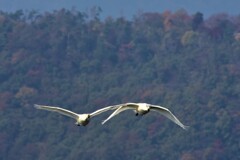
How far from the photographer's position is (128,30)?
144 metres

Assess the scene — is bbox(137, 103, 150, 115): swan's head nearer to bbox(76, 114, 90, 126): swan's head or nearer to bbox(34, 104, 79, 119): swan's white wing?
bbox(76, 114, 90, 126): swan's head

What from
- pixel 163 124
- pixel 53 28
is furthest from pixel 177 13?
pixel 163 124

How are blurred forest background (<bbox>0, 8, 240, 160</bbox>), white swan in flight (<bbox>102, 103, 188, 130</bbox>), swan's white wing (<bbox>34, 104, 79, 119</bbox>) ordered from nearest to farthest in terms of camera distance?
swan's white wing (<bbox>34, 104, 79, 119</bbox>), white swan in flight (<bbox>102, 103, 188, 130</bbox>), blurred forest background (<bbox>0, 8, 240, 160</bbox>)

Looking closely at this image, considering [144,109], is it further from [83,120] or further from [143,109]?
[83,120]

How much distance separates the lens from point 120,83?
119 metres

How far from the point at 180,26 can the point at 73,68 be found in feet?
50.9

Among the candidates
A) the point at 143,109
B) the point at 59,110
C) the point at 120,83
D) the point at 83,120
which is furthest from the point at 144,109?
the point at 120,83

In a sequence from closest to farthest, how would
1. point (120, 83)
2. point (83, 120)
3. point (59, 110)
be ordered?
point (59, 110) < point (83, 120) < point (120, 83)

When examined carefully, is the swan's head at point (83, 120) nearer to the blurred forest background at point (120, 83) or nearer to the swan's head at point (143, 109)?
the swan's head at point (143, 109)

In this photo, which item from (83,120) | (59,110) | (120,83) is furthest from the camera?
(120,83)

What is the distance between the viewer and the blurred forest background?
97312 mm

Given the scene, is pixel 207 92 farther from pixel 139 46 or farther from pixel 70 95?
pixel 139 46

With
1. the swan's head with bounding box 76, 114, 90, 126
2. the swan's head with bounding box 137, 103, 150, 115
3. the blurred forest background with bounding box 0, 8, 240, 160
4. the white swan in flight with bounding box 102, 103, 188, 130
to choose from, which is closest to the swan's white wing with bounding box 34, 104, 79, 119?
the swan's head with bounding box 76, 114, 90, 126

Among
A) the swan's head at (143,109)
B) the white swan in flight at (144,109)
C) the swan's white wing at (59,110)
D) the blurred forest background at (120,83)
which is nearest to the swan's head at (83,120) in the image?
the swan's white wing at (59,110)
